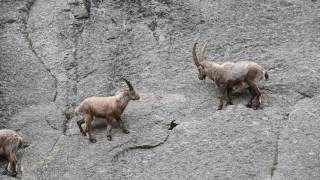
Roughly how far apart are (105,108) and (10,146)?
2287 mm

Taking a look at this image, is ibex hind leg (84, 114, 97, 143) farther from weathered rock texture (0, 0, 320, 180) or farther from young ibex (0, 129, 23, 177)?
young ibex (0, 129, 23, 177)

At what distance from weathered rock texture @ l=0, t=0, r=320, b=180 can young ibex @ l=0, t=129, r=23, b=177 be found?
258 millimetres

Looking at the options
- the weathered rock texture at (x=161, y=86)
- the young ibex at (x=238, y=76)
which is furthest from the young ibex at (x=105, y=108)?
the young ibex at (x=238, y=76)

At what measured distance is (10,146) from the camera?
14.4 m

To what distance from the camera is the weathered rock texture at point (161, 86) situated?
13750mm

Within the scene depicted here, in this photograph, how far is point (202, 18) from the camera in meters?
18.8

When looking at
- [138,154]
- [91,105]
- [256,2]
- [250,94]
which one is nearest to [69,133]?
[91,105]

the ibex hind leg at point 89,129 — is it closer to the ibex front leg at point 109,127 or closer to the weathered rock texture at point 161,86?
the weathered rock texture at point 161,86

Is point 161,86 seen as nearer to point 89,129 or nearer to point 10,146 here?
point 89,129

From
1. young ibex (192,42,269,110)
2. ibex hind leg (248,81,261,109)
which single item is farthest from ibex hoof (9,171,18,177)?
ibex hind leg (248,81,261,109)

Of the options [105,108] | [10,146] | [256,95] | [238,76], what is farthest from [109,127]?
[256,95]

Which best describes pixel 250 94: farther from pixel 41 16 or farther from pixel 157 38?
pixel 41 16

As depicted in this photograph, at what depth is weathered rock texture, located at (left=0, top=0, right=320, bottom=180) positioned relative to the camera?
45.1ft

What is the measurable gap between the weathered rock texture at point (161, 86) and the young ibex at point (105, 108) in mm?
312
